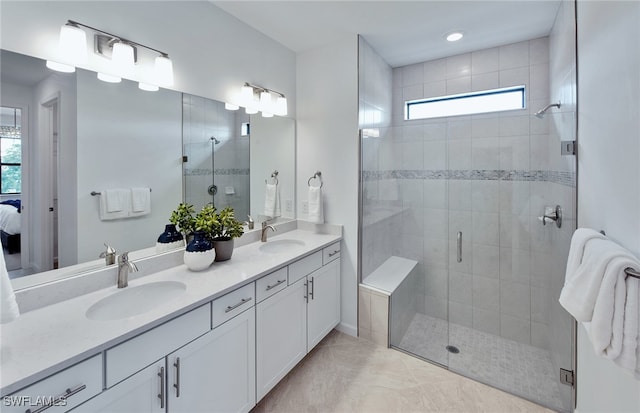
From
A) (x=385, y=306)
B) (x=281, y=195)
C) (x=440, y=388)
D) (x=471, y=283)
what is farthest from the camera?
(x=281, y=195)

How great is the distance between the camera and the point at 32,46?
4.07 feet

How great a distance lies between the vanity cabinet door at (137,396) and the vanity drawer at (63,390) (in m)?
0.04

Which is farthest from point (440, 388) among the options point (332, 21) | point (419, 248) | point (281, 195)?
point (332, 21)

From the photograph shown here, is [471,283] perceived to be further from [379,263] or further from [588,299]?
[588,299]

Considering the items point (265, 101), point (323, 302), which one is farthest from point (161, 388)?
point (265, 101)

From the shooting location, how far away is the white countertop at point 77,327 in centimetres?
82

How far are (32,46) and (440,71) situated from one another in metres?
3.08

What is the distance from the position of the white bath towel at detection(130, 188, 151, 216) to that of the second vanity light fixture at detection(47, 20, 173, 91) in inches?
23.6

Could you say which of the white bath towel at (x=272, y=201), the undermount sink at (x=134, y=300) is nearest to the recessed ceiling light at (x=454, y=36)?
the white bath towel at (x=272, y=201)

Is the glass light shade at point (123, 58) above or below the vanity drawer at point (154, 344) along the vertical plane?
above

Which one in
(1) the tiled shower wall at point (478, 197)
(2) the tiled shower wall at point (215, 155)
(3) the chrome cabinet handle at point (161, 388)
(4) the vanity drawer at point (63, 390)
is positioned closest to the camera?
(4) the vanity drawer at point (63, 390)

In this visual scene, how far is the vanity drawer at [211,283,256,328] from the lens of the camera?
135 cm

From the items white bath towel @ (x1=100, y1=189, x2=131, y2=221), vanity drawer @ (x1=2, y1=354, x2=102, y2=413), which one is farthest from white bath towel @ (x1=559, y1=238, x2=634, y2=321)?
white bath towel @ (x1=100, y1=189, x2=131, y2=221)

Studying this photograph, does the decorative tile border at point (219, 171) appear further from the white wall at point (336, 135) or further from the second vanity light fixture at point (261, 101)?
the white wall at point (336, 135)
